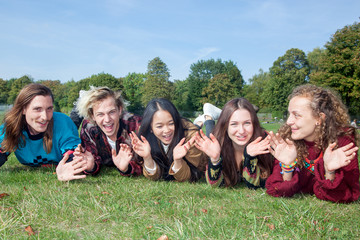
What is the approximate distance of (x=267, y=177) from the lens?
4.71 m

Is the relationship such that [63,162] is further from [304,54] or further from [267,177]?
[304,54]

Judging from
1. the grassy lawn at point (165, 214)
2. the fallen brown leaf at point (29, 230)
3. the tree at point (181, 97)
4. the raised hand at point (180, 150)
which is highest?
the tree at point (181, 97)

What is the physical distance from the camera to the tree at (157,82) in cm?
6656

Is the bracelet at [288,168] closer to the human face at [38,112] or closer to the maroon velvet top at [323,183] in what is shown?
the maroon velvet top at [323,183]

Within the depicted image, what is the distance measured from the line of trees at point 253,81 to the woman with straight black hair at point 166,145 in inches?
1261

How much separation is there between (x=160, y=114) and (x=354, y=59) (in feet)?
116

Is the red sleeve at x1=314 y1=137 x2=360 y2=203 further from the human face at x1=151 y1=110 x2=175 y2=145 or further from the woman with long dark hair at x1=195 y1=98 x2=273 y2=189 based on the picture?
the human face at x1=151 y1=110 x2=175 y2=145

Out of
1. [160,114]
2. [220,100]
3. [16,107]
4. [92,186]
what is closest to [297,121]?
[160,114]

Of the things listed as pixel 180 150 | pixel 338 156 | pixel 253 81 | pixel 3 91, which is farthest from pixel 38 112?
pixel 3 91

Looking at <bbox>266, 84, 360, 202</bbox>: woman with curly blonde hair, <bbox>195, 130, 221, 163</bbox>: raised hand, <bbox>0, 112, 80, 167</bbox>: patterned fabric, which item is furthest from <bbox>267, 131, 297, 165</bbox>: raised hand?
<bbox>0, 112, 80, 167</bbox>: patterned fabric

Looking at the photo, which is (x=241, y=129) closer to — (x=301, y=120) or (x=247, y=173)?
(x=247, y=173)

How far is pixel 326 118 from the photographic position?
4.10 m

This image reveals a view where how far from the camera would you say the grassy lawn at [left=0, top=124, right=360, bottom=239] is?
9.57 feet

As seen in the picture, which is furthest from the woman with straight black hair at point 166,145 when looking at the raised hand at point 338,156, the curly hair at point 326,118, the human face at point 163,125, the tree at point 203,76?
the tree at point 203,76
